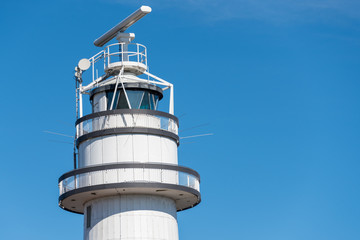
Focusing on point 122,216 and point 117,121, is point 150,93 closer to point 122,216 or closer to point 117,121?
point 117,121

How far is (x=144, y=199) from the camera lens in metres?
46.7

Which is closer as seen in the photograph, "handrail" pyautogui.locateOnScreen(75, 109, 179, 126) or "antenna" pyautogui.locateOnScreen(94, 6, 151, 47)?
"handrail" pyautogui.locateOnScreen(75, 109, 179, 126)

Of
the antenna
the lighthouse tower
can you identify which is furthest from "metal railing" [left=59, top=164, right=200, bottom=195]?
the antenna

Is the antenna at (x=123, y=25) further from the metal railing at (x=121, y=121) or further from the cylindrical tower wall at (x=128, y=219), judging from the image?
the cylindrical tower wall at (x=128, y=219)

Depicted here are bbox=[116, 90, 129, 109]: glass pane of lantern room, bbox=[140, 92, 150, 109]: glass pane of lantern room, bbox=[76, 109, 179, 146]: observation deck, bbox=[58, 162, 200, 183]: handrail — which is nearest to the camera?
bbox=[58, 162, 200, 183]: handrail

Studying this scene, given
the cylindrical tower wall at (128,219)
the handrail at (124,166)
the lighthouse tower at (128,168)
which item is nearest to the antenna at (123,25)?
the lighthouse tower at (128,168)

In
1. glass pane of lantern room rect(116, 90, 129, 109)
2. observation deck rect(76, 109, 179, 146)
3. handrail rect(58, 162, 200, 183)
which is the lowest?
handrail rect(58, 162, 200, 183)

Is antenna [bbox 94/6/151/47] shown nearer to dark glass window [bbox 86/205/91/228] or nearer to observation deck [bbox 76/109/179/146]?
observation deck [bbox 76/109/179/146]

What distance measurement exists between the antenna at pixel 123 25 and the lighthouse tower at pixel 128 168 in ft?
0.30

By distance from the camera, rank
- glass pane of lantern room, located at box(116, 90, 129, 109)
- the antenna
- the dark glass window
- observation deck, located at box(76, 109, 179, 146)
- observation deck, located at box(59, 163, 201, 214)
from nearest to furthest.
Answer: observation deck, located at box(59, 163, 201, 214) < observation deck, located at box(76, 109, 179, 146) < the dark glass window < glass pane of lantern room, located at box(116, 90, 129, 109) < the antenna

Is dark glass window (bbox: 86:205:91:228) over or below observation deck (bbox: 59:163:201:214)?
below

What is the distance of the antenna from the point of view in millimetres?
49716

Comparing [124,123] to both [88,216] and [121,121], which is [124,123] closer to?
[121,121]

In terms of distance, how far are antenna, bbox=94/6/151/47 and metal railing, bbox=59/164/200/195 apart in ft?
33.9
